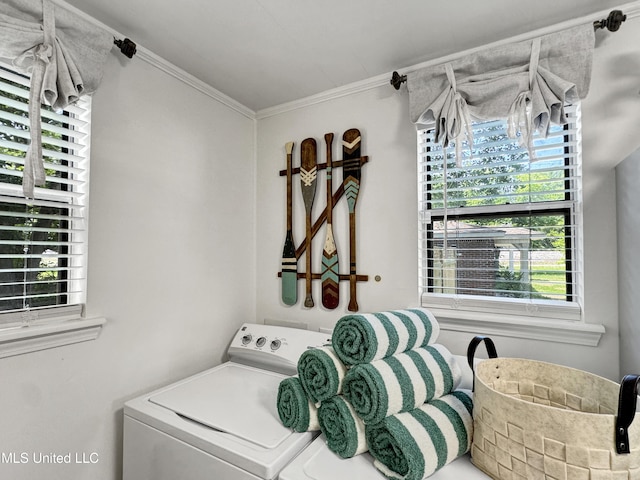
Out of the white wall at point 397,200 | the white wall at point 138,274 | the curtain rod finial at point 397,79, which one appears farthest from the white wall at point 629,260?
the white wall at point 138,274

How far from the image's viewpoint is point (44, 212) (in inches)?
46.9

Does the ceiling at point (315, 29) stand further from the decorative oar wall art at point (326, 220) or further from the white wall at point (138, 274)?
the decorative oar wall art at point (326, 220)

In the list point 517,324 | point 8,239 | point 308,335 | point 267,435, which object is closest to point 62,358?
point 8,239

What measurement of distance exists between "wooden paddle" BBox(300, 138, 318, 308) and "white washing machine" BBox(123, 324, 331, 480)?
0.33 metres

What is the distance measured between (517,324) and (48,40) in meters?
2.04

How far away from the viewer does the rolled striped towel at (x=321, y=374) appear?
937 millimetres

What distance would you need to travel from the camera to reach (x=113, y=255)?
4.34 ft

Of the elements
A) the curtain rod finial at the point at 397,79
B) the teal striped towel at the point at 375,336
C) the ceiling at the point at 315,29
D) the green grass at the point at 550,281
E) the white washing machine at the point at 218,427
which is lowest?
the white washing machine at the point at 218,427

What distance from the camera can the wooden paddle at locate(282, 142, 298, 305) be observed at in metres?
1.88

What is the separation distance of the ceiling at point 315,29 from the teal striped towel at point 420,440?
1.41 m

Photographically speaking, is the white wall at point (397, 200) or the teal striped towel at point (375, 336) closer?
the teal striped towel at point (375, 336)

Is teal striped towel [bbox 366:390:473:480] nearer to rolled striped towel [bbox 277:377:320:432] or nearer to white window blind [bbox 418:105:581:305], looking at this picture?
rolled striped towel [bbox 277:377:320:432]

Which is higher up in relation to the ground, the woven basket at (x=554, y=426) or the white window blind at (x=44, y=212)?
the white window blind at (x=44, y=212)

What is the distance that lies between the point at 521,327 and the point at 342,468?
951mm
